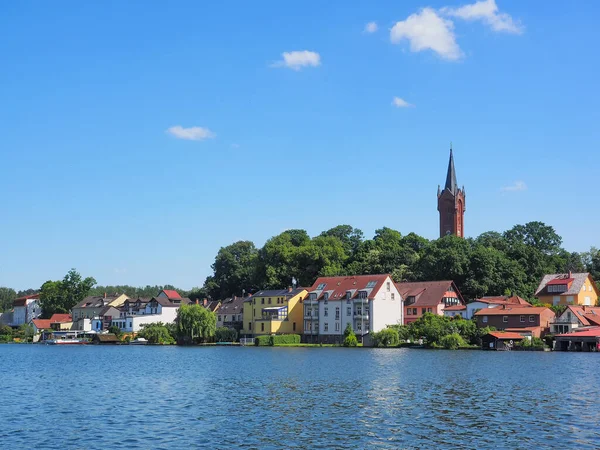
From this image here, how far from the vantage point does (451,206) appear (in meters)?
147

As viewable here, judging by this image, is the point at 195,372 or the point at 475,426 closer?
the point at 475,426

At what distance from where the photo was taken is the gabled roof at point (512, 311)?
8050cm

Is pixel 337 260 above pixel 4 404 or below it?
above

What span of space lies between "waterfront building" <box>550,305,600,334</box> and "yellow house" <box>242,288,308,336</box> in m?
34.4

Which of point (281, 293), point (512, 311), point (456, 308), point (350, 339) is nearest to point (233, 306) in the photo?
point (281, 293)

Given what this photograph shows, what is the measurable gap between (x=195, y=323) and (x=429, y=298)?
32093 mm

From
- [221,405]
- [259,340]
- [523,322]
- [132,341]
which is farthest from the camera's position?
[132,341]

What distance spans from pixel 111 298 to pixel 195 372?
91.2m

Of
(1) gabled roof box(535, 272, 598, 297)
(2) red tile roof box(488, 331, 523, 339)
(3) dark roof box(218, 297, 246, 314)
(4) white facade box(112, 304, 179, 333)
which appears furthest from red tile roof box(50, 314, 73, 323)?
(2) red tile roof box(488, 331, 523, 339)

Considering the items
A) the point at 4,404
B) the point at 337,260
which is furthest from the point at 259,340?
the point at 4,404

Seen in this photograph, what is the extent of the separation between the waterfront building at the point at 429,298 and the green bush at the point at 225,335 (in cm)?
2536

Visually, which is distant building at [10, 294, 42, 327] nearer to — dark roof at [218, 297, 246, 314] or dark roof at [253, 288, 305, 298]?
dark roof at [218, 297, 246, 314]

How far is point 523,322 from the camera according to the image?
8062 cm

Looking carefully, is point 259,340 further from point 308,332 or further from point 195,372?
point 195,372
